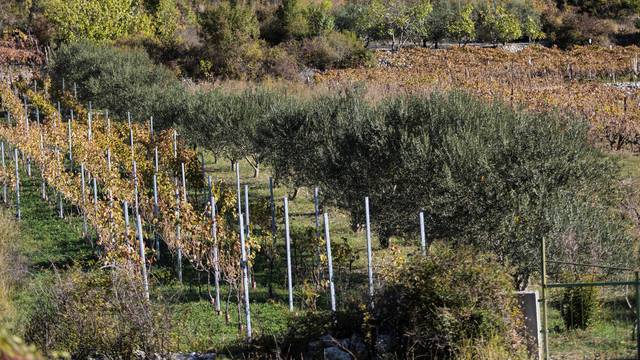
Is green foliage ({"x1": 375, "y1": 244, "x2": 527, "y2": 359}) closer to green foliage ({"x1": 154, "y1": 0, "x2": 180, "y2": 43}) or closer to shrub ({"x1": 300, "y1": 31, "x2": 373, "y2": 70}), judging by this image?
shrub ({"x1": 300, "y1": 31, "x2": 373, "y2": 70})

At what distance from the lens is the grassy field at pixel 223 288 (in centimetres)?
888

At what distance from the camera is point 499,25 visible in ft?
185

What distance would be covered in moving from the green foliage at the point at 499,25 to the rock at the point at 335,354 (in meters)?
50.2

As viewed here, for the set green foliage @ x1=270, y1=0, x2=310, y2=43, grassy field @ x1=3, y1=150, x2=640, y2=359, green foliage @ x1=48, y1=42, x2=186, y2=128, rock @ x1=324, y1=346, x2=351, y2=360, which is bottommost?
grassy field @ x1=3, y1=150, x2=640, y2=359

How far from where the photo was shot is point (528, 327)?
25.7ft

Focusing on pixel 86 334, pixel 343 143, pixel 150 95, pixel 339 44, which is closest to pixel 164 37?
pixel 339 44

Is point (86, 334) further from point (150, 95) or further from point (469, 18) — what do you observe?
point (469, 18)

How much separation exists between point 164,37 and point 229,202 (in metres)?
34.5

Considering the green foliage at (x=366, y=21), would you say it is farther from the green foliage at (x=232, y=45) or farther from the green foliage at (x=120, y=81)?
the green foliage at (x=120, y=81)

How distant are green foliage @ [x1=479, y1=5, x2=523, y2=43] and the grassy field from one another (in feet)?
108

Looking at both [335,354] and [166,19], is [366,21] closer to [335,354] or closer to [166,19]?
[166,19]

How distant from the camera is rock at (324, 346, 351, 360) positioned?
814cm

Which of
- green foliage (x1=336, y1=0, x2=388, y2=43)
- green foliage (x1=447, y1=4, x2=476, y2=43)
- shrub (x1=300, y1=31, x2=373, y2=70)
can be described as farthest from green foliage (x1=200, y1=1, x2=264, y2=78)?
green foliage (x1=447, y1=4, x2=476, y2=43)

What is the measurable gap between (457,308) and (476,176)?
6003 millimetres
